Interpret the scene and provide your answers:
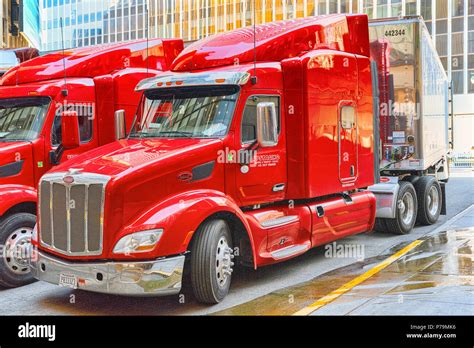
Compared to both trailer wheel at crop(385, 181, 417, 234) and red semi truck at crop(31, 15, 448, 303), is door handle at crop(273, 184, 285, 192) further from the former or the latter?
trailer wheel at crop(385, 181, 417, 234)

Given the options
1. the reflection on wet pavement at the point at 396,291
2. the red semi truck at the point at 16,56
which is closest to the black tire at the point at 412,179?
the reflection on wet pavement at the point at 396,291

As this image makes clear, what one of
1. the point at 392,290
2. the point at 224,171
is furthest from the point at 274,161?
the point at 392,290

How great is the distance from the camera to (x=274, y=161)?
8031 millimetres

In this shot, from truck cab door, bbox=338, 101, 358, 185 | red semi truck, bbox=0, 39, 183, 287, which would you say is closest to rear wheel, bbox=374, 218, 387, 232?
truck cab door, bbox=338, 101, 358, 185

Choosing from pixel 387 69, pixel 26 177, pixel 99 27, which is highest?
pixel 99 27

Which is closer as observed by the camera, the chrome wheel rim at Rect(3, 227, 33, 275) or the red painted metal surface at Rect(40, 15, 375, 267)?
the red painted metal surface at Rect(40, 15, 375, 267)

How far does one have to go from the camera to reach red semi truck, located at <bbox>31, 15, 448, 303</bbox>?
6.25 metres

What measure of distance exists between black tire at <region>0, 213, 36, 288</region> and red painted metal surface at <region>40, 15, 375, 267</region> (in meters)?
1.50

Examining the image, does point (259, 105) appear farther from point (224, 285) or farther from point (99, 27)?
point (99, 27)

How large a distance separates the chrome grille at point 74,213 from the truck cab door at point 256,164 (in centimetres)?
192

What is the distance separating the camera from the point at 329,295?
7109 mm
